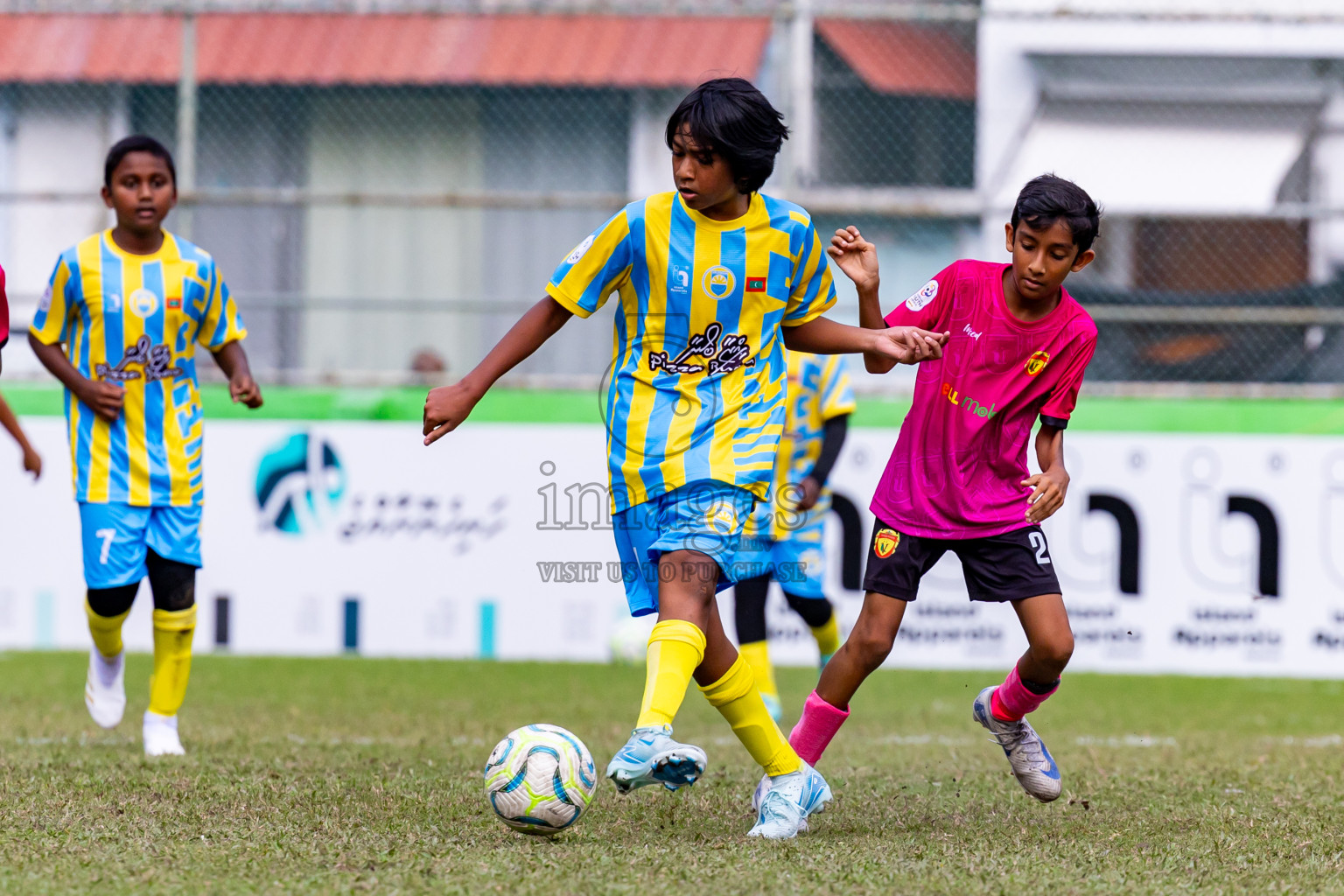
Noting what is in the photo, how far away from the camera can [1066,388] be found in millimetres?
4453

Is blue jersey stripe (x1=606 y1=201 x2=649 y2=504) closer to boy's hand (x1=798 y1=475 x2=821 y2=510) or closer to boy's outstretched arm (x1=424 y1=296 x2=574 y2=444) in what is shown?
boy's outstretched arm (x1=424 y1=296 x2=574 y2=444)

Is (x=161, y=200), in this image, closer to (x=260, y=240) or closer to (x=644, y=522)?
(x=644, y=522)

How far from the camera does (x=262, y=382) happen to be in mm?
9914

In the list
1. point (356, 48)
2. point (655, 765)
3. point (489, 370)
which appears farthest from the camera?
point (356, 48)

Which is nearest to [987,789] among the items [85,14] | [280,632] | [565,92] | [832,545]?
[832,545]

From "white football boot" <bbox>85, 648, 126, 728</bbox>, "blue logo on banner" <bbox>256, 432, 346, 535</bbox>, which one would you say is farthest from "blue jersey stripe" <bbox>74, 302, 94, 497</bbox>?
"blue logo on banner" <bbox>256, 432, 346, 535</bbox>

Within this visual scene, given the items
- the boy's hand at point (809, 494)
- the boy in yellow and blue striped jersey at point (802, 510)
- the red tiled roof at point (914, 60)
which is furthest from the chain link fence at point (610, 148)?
the boy's hand at point (809, 494)

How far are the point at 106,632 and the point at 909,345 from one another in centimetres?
329

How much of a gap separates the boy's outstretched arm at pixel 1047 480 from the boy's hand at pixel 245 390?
2827 millimetres

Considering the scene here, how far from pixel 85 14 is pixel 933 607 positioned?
6.55 metres

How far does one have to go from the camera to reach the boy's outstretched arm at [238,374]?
18.8 feet

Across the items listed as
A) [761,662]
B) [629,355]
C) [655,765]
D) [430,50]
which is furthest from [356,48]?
[655,765]

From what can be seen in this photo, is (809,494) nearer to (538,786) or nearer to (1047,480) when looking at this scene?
(1047,480)

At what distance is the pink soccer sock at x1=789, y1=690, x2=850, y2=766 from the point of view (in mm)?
4477
